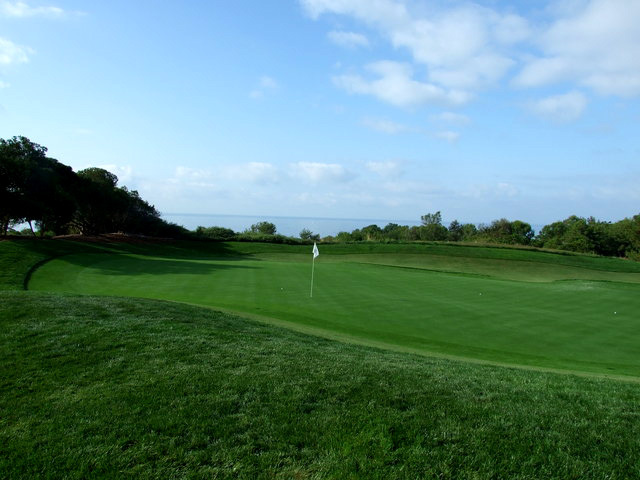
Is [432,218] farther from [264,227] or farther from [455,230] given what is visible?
[264,227]

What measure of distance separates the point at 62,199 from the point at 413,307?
32.7 m

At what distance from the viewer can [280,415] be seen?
156 inches

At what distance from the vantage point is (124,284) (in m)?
16.1

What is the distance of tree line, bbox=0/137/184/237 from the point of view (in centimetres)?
2864

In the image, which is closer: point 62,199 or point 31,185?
point 31,185

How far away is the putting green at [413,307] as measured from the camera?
979cm

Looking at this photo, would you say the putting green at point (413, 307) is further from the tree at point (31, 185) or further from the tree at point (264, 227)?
the tree at point (264, 227)

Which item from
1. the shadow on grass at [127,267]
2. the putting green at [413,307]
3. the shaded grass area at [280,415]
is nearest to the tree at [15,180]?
the shadow on grass at [127,267]

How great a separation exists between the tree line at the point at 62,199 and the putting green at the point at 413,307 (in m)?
10.8

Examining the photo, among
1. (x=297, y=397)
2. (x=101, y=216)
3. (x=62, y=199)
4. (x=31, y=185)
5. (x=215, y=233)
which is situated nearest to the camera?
(x=297, y=397)

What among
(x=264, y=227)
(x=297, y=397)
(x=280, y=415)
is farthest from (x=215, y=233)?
(x=280, y=415)

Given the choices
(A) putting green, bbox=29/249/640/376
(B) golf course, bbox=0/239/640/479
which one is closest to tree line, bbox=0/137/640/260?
(A) putting green, bbox=29/249/640/376

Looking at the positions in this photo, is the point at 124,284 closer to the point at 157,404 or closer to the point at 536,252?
the point at 157,404

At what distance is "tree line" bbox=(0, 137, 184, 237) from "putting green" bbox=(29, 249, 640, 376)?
10.8 m
